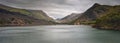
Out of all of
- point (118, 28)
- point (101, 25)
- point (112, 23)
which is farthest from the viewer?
point (101, 25)

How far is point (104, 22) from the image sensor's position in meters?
148

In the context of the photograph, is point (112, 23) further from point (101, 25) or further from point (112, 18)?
point (101, 25)

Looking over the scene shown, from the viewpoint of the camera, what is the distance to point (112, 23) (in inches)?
5251

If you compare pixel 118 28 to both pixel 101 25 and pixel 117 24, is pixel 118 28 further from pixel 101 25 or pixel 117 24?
pixel 101 25

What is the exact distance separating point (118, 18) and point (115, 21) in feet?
12.4

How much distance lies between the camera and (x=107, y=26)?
5546 inches

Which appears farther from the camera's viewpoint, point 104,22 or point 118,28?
point 104,22

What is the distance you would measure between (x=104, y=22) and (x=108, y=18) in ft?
19.7

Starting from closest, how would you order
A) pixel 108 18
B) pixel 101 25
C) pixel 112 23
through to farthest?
pixel 112 23 → pixel 108 18 → pixel 101 25

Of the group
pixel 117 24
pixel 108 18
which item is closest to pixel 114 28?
pixel 117 24

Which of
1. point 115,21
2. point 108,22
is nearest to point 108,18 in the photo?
point 108,22

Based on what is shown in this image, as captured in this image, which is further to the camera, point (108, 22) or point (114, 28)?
point (108, 22)

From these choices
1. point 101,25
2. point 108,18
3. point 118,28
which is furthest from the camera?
point 101,25

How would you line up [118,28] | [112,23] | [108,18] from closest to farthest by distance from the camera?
[118,28] < [112,23] < [108,18]
